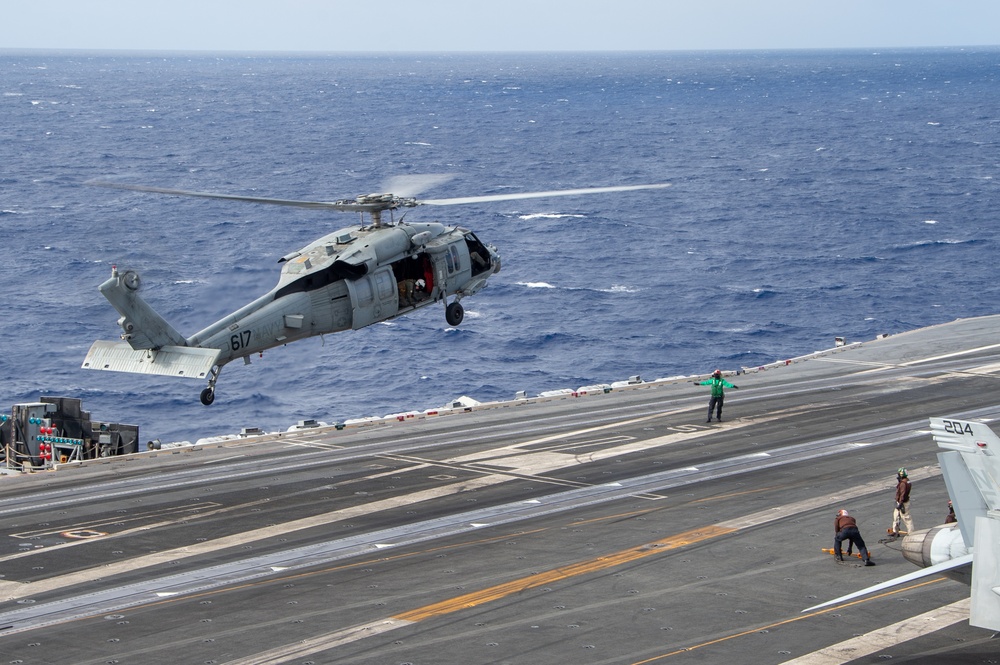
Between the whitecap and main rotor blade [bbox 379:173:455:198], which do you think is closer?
main rotor blade [bbox 379:173:455:198]

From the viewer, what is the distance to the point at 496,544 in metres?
29.9

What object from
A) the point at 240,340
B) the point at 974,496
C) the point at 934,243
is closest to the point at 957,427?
the point at 974,496

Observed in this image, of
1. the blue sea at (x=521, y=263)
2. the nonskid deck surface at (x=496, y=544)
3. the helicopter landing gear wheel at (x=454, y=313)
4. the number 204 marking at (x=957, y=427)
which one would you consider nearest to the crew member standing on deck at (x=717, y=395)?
the nonskid deck surface at (x=496, y=544)

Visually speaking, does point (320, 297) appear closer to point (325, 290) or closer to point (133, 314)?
point (325, 290)

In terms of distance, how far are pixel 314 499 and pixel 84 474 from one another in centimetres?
864

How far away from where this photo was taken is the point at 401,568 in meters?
28.0

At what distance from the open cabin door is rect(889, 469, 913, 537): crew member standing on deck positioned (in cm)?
1438

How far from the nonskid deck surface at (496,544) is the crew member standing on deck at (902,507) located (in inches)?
33.7

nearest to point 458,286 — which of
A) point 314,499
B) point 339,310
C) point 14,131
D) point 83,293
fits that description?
point 339,310

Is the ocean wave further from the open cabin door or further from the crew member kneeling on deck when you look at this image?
the crew member kneeling on deck

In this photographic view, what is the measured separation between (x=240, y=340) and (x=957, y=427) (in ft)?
60.9

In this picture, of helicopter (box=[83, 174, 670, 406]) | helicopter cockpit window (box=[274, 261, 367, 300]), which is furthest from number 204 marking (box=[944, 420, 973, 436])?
helicopter cockpit window (box=[274, 261, 367, 300])

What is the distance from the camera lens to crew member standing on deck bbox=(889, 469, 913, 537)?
96.4 ft

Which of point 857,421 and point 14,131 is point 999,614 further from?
point 14,131
